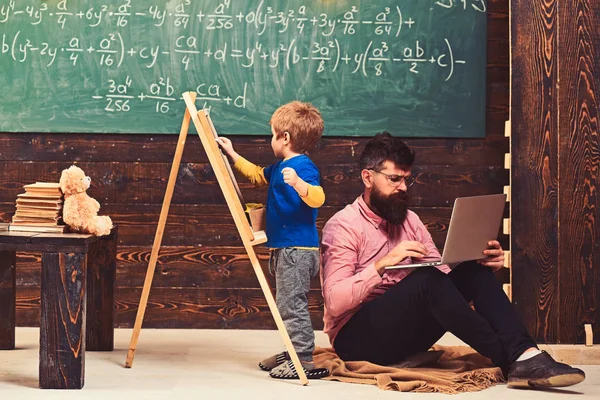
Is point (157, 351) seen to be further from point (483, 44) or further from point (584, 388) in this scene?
point (483, 44)

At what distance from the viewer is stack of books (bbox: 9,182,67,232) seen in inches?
119

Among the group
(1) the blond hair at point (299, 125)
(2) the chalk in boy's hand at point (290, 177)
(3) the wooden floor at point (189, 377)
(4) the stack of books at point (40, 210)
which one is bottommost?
(3) the wooden floor at point (189, 377)

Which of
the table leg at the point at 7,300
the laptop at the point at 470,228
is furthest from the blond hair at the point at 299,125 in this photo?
the table leg at the point at 7,300

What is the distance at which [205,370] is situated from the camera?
3260 mm

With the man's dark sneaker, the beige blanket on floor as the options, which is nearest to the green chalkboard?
the beige blanket on floor

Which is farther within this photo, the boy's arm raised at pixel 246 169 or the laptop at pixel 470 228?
the boy's arm raised at pixel 246 169

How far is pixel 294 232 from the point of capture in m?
3.14

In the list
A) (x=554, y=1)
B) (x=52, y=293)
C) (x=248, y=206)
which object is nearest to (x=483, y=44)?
(x=554, y=1)

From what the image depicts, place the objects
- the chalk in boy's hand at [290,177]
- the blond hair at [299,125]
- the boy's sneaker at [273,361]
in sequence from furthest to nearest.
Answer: the boy's sneaker at [273,361] → the blond hair at [299,125] → the chalk in boy's hand at [290,177]

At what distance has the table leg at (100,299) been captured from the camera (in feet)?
11.9

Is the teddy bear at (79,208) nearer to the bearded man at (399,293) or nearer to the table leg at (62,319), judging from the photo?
the table leg at (62,319)

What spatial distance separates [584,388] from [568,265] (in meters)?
0.78

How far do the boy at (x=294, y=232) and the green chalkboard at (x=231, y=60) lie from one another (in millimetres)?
1036

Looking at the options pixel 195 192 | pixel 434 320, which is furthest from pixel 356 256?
pixel 195 192
